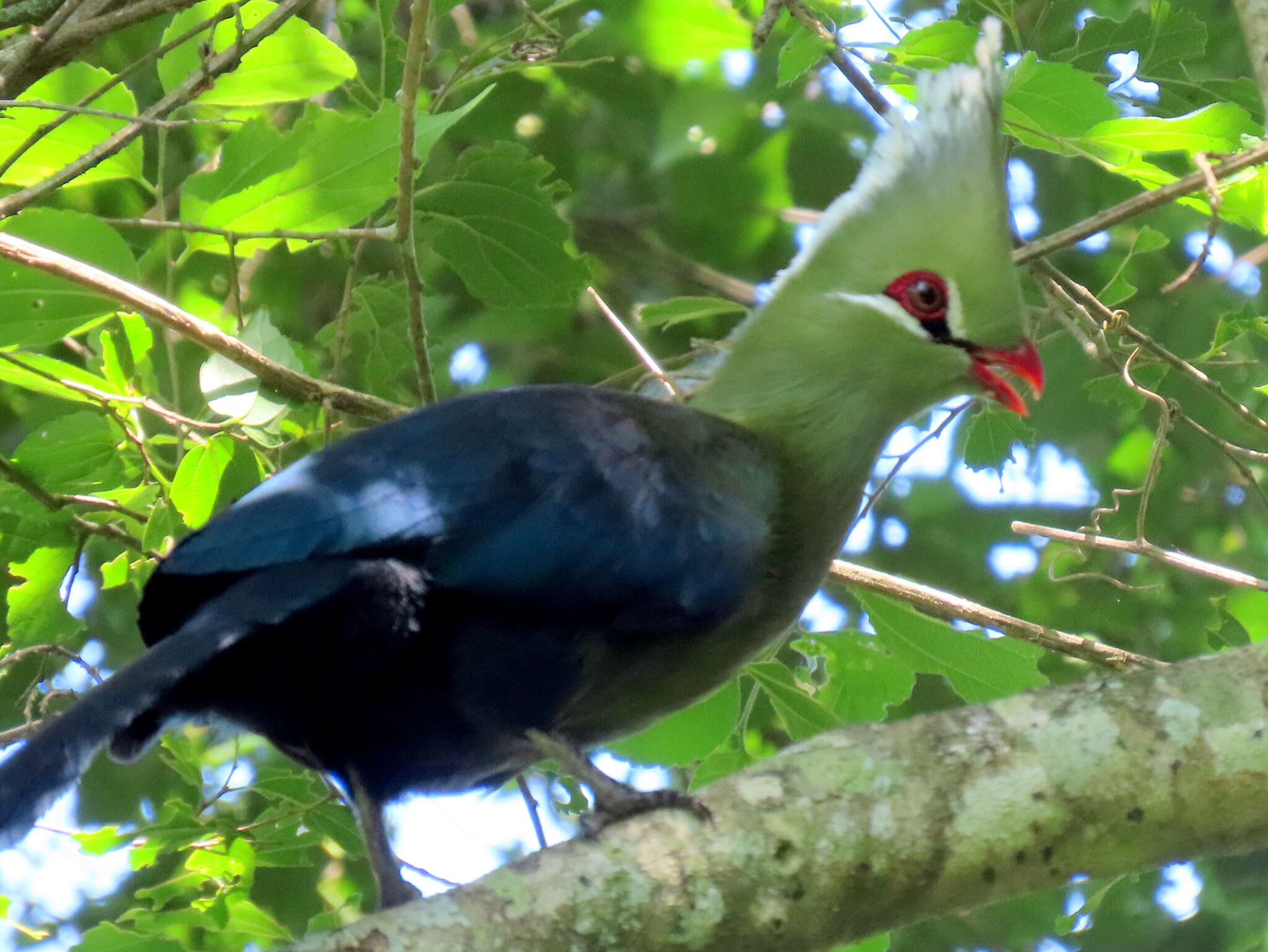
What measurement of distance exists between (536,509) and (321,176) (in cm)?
84

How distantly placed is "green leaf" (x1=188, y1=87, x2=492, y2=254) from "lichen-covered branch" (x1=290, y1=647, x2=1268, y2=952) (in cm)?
142

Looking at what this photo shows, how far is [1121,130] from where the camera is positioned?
2.71 meters

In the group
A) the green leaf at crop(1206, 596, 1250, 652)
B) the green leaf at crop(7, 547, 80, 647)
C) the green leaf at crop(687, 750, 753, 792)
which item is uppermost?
the green leaf at crop(7, 547, 80, 647)

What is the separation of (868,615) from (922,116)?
107cm

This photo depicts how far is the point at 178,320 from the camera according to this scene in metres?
2.84

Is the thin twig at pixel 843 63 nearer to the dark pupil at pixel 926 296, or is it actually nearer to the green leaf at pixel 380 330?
the dark pupil at pixel 926 296

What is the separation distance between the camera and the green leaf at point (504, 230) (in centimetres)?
336

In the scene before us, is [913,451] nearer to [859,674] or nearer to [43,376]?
[859,674]

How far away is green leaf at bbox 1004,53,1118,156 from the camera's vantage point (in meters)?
2.72

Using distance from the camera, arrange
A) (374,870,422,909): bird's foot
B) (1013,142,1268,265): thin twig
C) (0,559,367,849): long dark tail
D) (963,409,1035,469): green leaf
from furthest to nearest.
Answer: (963,409,1035,469): green leaf
(1013,142,1268,265): thin twig
(374,870,422,909): bird's foot
(0,559,367,849): long dark tail

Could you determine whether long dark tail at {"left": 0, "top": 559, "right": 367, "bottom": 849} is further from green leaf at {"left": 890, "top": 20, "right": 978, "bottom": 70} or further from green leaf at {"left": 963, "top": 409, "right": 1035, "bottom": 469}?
green leaf at {"left": 963, "top": 409, "right": 1035, "bottom": 469}

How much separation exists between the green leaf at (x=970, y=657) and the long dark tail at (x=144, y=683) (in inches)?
50.6

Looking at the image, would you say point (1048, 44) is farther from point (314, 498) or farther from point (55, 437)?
point (55, 437)

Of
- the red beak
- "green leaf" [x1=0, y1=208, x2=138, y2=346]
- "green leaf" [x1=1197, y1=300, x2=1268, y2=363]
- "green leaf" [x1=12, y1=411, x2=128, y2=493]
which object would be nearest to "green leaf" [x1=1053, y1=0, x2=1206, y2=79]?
"green leaf" [x1=1197, y1=300, x2=1268, y2=363]
